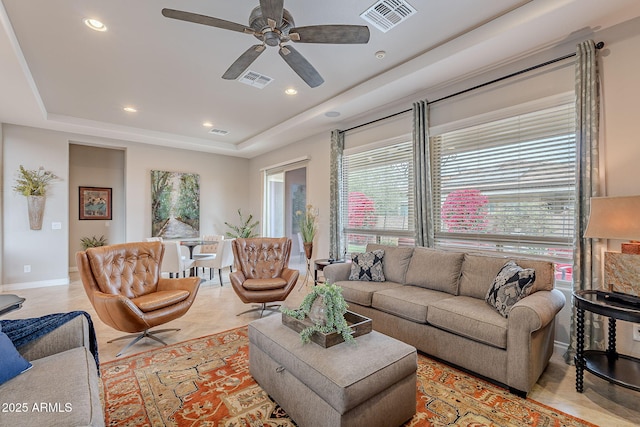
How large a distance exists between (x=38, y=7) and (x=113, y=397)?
3.12 m

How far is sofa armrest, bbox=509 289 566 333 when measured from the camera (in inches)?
79.6

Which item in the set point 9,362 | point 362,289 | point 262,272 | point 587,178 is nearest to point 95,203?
point 262,272

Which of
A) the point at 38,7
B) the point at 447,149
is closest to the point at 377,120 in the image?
the point at 447,149

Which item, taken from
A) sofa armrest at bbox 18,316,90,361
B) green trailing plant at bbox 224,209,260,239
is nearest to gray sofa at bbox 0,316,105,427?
sofa armrest at bbox 18,316,90,361

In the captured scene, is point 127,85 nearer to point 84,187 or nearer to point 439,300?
point 84,187

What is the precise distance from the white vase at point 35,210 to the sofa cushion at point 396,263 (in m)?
5.86

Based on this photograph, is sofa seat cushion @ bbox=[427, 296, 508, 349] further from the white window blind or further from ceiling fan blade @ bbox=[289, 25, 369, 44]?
ceiling fan blade @ bbox=[289, 25, 369, 44]

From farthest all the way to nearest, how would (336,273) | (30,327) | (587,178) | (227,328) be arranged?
(336,273)
(227,328)
(587,178)
(30,327)

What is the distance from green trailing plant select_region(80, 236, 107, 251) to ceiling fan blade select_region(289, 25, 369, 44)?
6.82 meters

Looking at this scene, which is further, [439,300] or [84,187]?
[84,187]

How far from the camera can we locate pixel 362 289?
3250mm

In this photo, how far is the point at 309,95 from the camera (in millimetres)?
4281

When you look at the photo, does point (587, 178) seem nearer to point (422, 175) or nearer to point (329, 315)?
point (422, 175)

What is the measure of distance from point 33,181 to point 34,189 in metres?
0.14
